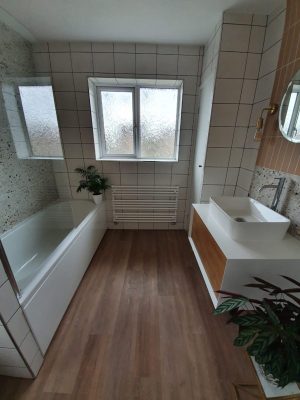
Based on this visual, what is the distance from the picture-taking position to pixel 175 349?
1085mm

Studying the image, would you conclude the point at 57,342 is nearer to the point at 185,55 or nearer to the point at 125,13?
the point at 125,13

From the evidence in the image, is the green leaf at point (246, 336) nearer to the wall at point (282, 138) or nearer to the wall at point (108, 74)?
the wall at point (282, 138)

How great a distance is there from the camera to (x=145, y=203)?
2.24 metres

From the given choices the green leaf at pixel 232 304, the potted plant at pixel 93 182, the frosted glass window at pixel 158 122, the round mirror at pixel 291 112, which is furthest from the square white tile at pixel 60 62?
the green leaf at pixel 232 304

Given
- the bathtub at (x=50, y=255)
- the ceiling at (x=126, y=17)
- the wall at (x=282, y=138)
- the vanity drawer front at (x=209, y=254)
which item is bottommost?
the bathtub at (x=50, y=255)

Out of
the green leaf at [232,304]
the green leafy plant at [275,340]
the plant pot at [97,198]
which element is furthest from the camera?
the plant pot at [97,198]

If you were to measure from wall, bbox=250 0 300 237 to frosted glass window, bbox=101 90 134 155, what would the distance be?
1.42 m

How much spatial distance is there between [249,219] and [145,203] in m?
1.25

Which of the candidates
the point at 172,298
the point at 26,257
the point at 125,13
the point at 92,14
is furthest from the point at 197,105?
the point at 26,257

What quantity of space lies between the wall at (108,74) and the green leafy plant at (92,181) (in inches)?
3.1

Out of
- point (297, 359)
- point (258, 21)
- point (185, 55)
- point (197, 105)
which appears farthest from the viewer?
point (197, 105)

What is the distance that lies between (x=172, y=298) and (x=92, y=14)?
7.88ft

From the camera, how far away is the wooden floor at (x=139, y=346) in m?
0.91

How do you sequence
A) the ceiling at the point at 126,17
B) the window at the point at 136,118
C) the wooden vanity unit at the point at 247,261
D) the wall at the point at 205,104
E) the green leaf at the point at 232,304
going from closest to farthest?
the green leaf at the point at 232,304
the wooden vanity unit at the point at 247,261
the ceiling at the point at 126,17
the wall at the point at 205,104
the window at the point at 136,118
